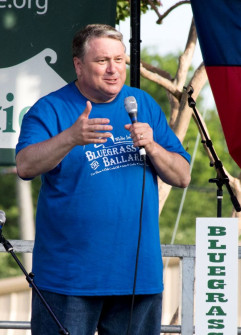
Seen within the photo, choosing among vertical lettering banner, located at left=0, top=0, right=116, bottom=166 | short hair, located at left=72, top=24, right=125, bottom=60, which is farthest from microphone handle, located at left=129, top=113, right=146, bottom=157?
vertical lettering banner, located at left=0, top=0, right=116, bottom=166

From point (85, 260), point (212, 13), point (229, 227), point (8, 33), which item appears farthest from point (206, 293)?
point (8, 33)

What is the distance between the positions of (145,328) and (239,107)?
5.85 ft

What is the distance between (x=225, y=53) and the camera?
4.45m

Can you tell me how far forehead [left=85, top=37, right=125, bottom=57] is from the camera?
9.78 ft

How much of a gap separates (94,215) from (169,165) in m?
0.34

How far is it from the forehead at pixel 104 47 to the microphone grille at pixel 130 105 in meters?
0.22

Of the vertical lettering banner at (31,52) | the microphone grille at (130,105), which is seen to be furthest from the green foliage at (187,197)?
the microphone grille at (130,105)

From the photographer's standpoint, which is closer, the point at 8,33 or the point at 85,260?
the point at 85,260

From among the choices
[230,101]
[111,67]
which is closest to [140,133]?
[111,67]

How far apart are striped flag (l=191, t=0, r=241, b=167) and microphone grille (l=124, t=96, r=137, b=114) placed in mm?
1633

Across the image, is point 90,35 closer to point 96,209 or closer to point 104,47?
point 104,47

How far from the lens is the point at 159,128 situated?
3.13 meters

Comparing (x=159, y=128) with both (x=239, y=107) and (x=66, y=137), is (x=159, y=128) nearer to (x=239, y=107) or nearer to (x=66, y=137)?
(x=66, y=137)

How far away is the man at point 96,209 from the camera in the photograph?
294cm
